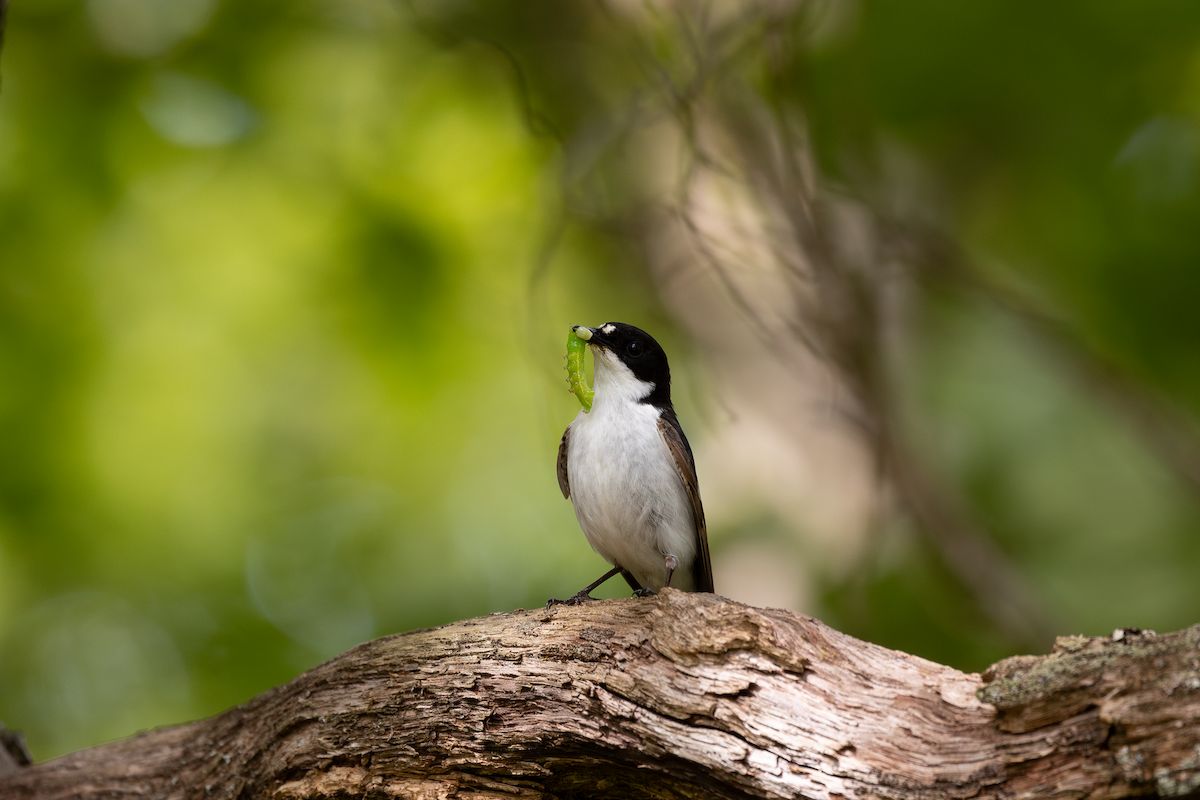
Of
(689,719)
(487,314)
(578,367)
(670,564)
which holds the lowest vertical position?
(689,719)

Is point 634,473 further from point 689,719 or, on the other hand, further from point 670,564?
point 689,719

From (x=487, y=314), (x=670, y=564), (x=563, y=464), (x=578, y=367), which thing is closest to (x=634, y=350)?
(x=578, y=367)

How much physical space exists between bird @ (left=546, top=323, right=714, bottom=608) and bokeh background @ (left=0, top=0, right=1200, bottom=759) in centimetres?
156

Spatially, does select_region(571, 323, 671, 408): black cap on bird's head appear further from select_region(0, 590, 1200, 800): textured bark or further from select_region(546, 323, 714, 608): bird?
select_region(0, 590, 1200, 800): textured bark

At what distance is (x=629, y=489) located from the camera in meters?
4.10

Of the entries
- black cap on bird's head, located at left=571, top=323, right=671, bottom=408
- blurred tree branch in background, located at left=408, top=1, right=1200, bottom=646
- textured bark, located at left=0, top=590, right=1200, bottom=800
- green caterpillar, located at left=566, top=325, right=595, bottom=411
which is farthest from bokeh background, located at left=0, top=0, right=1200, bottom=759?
textured bark, located at left=0, top=590, right=1200, bottom=800

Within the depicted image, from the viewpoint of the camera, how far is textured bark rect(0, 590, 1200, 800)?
7.36 ft

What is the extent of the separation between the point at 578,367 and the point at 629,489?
1.86 ft

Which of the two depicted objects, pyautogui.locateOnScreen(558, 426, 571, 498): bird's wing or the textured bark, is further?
pyautogui.locateOnScreen(558, 426, 571, 498): bird's wing

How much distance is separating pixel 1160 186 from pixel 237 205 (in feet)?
22.1

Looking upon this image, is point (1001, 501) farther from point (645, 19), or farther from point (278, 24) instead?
point (278, 24)

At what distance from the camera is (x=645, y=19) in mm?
6156

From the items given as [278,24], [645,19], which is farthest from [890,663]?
[278,24]

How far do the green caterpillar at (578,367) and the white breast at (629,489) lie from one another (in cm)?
13
